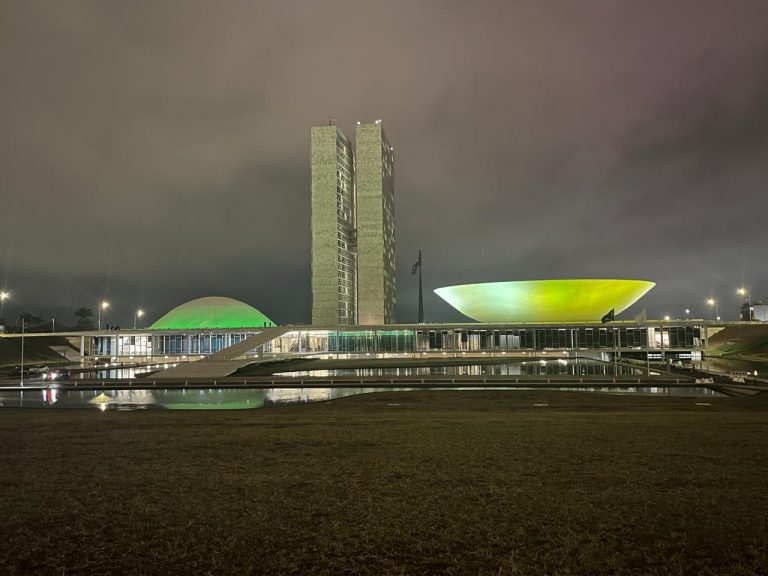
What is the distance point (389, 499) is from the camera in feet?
23.5

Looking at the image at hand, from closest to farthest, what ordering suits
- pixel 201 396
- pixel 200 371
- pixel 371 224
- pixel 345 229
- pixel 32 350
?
pixel 201 396 → pixel 200 371 → pixel 371 224 → pixel 345 229 → pixel 32 350

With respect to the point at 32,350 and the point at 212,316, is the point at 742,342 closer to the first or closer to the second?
the point at 212,316

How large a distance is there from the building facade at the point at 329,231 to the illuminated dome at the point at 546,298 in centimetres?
2027

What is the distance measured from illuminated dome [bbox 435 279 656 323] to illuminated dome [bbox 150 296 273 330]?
27.4m

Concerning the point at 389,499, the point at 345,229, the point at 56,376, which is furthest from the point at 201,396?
the point at 345,229

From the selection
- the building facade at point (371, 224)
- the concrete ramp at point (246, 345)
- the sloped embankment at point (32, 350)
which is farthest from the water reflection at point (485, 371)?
the sloped embankment at point (32, 350)

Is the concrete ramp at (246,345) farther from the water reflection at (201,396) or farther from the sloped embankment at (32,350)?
the sloped embankment at (32,350)

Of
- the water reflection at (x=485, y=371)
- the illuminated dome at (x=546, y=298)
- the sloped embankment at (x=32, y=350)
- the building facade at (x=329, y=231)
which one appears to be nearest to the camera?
the water reflection at (x=485, y=371)

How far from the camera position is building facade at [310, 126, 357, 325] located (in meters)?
80.1

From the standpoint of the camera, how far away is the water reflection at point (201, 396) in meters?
21.7

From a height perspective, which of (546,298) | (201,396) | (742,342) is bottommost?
(742,342)

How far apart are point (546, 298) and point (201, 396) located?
4390cm

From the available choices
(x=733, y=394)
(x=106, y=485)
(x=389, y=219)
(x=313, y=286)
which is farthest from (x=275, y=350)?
(x=106, y=485)

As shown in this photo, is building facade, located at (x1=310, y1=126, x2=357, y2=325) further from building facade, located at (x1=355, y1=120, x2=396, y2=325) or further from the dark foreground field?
the dark foreground field
